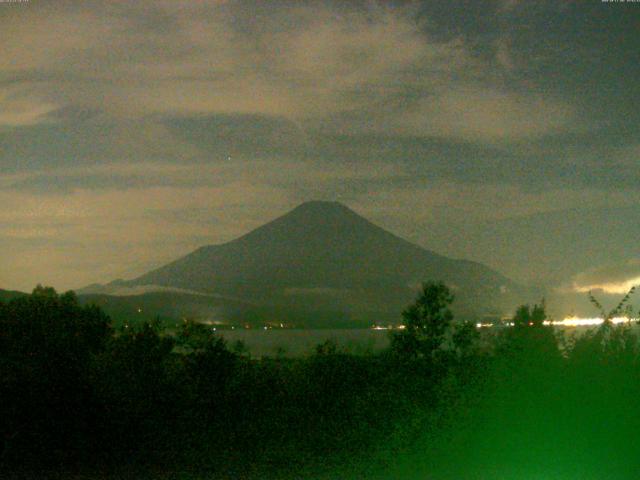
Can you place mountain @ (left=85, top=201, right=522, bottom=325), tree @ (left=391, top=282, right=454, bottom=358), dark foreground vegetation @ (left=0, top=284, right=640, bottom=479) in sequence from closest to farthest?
dark foreground vegetation @ (left=0, top=284, right=640, bottom=479)
tree @ (left=391, top=282, right=454, bottom=358)
mountain @ (left=85, top=201, right=522, bottom=325)

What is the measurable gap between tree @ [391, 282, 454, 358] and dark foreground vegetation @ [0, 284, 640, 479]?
3 centimetres

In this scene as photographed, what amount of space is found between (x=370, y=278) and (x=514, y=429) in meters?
90.5

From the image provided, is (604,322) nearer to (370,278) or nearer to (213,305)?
(213,305)

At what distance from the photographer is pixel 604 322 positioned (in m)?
15.9

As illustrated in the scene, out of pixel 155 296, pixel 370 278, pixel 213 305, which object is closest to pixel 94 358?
pixel 155 296

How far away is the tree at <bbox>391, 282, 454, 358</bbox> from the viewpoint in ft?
64.5

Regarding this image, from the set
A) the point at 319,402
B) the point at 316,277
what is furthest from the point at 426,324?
the point at 316,277

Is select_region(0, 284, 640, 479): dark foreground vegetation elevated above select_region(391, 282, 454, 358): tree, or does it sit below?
below

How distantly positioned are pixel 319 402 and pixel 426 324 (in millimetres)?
3237

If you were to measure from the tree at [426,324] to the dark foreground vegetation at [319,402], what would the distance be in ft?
0.10

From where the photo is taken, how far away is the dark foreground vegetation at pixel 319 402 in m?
13.6

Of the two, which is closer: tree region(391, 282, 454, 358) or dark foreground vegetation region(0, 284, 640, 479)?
dark foreground vegetation region(0, 284, 640, 479)

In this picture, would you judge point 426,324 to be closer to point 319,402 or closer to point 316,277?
point 319,402

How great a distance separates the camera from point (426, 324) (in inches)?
782
